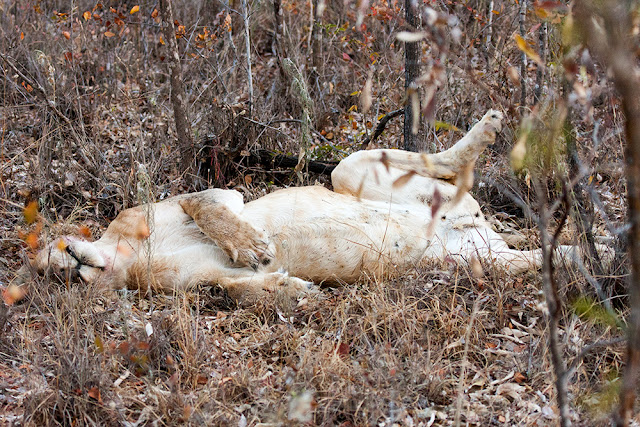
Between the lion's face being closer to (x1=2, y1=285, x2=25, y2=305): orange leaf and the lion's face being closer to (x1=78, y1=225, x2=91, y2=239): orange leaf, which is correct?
(x1=78, y1=225, x2=91, y2=239): orange leaf

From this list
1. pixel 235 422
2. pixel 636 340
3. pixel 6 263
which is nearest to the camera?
pixel 636 340

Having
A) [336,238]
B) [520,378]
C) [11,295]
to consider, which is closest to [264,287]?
[336,238]

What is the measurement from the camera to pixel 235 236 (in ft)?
13.5

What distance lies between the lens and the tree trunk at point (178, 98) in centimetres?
563

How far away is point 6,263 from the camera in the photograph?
184 inches

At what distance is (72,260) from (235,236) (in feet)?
3.27

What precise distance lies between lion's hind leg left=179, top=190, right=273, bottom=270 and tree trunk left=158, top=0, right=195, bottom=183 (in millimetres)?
1529

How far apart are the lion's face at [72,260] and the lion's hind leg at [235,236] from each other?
0.70 m

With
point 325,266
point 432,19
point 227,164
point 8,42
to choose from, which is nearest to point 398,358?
point 325,266

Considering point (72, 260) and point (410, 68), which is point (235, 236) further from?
point (410, 68)

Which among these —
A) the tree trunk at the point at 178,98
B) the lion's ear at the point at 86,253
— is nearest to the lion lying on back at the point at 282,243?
the lion's ear at the point at 86,253

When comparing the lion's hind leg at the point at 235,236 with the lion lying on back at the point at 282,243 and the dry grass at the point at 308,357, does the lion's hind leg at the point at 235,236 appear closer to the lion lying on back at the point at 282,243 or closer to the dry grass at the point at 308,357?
the lion lying on back at the point at 282,243

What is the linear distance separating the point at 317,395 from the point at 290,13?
676 centimetres

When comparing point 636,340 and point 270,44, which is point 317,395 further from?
point 270,44
